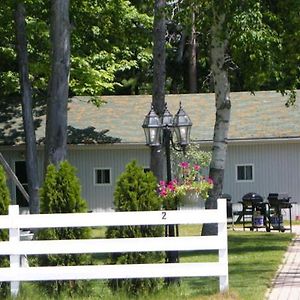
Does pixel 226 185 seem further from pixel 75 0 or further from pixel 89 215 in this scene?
pixel 89 215

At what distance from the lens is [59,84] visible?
73.5 feet

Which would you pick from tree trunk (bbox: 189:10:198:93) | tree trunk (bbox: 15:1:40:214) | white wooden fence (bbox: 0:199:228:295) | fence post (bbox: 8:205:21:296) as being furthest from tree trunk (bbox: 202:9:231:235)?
tree trunk (bbox: 189:10:198:93)

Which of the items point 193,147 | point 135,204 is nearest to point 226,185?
point 193,147

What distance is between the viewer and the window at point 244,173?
3544cm

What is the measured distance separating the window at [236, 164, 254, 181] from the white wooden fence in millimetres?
22501

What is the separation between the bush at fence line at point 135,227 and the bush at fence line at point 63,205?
482 mm

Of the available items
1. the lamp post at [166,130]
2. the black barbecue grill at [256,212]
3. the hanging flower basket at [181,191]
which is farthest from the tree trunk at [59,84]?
the black barbecue grill at [256,212]

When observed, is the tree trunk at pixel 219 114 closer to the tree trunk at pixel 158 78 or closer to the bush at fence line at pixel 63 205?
the tree trunk at pixel 158 78

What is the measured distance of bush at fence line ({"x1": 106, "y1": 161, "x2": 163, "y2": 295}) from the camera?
44.4ft

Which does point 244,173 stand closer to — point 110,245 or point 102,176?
point 102,176

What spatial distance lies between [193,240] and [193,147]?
21.0 metres

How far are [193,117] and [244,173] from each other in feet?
11.7

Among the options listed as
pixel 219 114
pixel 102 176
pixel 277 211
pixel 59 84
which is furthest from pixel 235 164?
pixel 59 84

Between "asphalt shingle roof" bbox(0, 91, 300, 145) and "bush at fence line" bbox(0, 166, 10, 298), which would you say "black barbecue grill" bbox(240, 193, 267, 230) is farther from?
"bush at fence line" bbox(0, 166, 10, 298)
